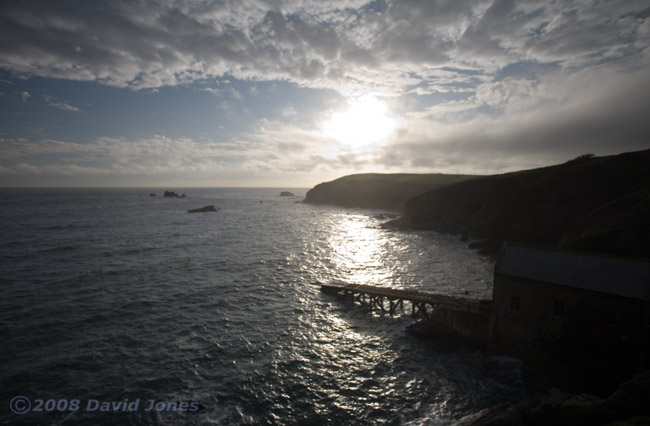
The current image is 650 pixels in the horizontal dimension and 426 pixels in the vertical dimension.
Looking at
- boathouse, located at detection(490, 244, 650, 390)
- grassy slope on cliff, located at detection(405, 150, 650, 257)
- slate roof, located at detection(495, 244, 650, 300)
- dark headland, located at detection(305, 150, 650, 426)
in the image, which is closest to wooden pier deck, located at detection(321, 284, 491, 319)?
dark headland, located at detection(305, 150, 650, 426)

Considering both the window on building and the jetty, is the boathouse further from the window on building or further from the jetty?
the jetty

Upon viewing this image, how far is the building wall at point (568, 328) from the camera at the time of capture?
17.8 m

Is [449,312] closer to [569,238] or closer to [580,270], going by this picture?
[580,270]

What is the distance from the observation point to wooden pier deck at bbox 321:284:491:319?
2506 cm

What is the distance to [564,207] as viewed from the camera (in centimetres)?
4938

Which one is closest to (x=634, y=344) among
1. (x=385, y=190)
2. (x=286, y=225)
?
(x=286, y=225)

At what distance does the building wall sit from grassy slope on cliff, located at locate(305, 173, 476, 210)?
10660 cm

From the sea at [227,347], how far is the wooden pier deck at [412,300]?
4.40ft

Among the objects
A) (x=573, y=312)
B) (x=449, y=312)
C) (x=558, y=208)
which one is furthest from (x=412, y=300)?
(x=558, y=208)

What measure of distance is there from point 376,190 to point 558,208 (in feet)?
326

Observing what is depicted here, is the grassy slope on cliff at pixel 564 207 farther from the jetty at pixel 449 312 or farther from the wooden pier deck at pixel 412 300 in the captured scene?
the jetty at pixel 449 312

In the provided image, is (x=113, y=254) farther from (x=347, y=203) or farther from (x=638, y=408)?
(x=347, y=203)

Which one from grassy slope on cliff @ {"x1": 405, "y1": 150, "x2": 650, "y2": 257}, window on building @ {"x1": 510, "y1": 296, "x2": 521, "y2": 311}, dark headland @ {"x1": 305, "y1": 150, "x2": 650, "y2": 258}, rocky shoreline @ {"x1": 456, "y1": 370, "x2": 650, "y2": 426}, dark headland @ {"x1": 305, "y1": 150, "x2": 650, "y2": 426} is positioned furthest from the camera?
dark headland @ {"x1": 305, "y1": 150, "x2": 650, "y2": 258}

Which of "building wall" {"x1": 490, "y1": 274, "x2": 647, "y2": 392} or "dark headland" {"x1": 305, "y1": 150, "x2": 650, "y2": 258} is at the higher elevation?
"dark headland" {"x1": 305, "y1": 150, "x2": 650, "y2": 258}
